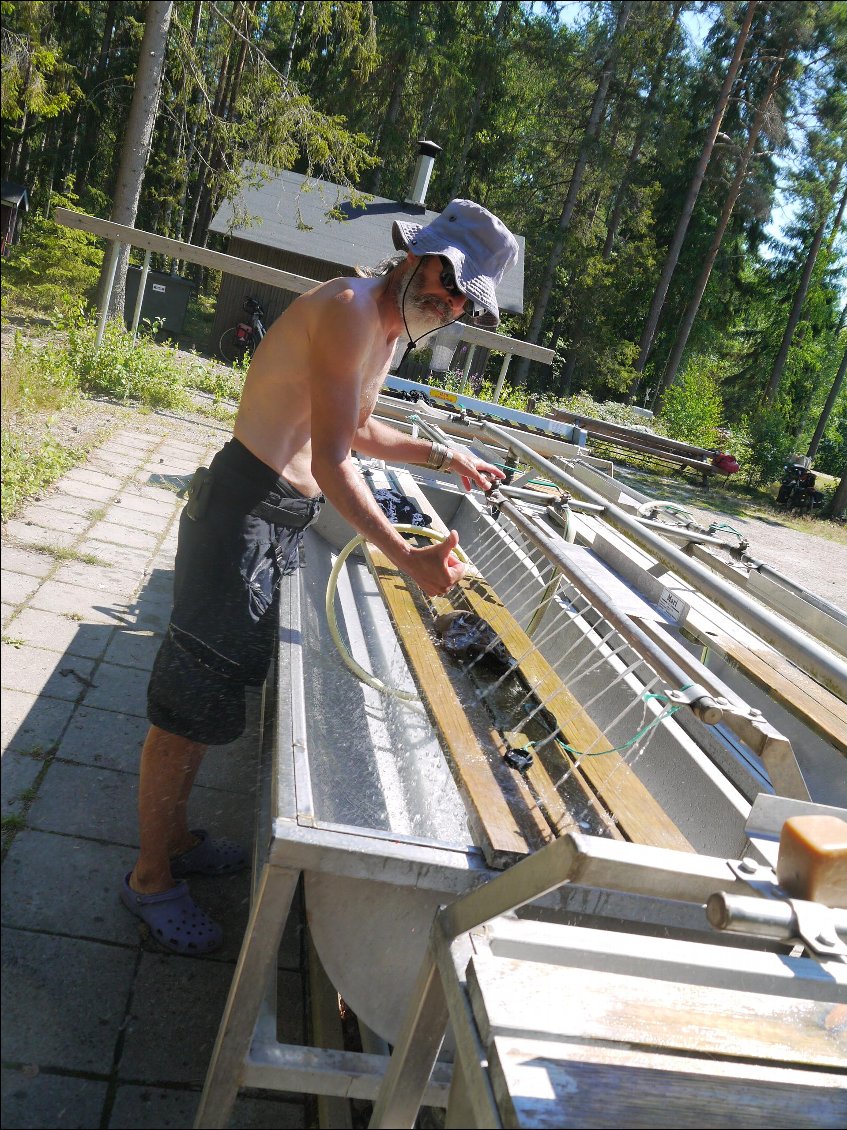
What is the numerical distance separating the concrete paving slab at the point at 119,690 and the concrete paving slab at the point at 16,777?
684mm

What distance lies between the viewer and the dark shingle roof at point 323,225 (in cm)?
1764

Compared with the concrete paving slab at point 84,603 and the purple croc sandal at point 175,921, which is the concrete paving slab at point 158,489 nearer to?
the concrete paving slab at point 84,603

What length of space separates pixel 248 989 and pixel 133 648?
6.36ft

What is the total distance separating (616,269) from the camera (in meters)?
29.6

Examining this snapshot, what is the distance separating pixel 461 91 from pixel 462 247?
731 inches

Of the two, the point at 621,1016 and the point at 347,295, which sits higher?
the point at 347,295

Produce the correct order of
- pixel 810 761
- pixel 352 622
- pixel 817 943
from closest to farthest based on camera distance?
pixel 817 943, pixel 810 761, pixel 352 622

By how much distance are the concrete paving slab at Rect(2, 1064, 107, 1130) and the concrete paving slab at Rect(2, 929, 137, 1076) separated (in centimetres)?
3

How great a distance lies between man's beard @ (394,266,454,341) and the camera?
1919 millimetres

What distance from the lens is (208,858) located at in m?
2.48

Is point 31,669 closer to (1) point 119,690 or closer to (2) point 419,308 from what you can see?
(2) point 419,308

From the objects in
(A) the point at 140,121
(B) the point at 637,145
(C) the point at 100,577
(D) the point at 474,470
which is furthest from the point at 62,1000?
(B) the point at 637,145

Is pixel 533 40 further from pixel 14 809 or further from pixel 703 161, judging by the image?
pixel 14 809

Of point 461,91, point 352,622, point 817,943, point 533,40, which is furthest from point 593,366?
point 817,943
